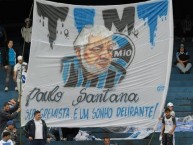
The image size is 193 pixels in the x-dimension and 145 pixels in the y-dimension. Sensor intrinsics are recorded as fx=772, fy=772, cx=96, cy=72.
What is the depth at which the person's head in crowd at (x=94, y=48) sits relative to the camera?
1658 centimetres

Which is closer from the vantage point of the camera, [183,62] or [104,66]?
[104,66]

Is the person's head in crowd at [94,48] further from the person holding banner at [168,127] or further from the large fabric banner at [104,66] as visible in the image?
the person holding banner at [168,127]

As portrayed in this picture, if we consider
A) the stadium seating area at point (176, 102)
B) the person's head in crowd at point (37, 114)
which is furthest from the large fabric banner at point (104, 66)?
the stadium seating area at point (176, 102)

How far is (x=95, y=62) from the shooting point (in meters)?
16.6

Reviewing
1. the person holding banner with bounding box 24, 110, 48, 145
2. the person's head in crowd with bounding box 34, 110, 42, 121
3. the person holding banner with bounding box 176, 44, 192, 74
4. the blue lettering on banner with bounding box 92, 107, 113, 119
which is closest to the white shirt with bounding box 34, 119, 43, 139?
the person holding banner with bounding box 24, 110, 48, 145

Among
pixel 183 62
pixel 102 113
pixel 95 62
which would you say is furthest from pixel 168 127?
pixel 183 62

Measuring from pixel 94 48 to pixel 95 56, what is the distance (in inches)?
7.0

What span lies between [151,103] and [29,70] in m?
2.71

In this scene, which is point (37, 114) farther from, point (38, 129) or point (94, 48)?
point (94, 48)

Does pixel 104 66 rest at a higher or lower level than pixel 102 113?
higher

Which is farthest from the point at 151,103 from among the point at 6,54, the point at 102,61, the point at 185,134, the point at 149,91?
the point at 6,54

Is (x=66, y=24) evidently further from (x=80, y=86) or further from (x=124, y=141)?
(x=124, y=141)

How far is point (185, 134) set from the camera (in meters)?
20.0

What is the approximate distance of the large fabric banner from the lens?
16531mm
